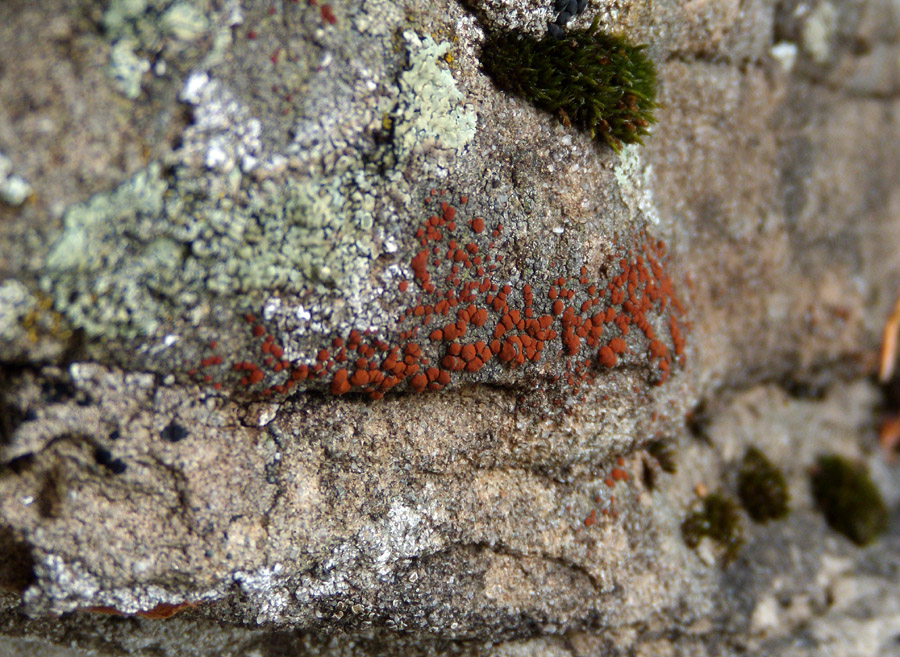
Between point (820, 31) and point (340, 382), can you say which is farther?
point (820, 31)

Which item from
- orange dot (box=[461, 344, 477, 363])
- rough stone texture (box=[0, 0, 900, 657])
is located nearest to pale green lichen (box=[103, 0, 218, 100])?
rough stone texture (box=[0, 0, 900, 657])

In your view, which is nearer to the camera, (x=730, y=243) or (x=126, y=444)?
(x=126, y=444)

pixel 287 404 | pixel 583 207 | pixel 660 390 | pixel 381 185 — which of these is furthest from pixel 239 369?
pixel 660 390

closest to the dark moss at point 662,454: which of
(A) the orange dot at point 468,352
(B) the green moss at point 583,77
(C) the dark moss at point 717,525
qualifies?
(C) the dark moss at point 717,525

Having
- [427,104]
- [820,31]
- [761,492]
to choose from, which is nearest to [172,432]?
[427,104]

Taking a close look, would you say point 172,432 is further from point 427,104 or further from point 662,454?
point 662,454

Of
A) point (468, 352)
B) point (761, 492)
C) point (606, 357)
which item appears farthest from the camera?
point (761, 492)

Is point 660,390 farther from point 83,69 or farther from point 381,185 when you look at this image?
point 83,69
